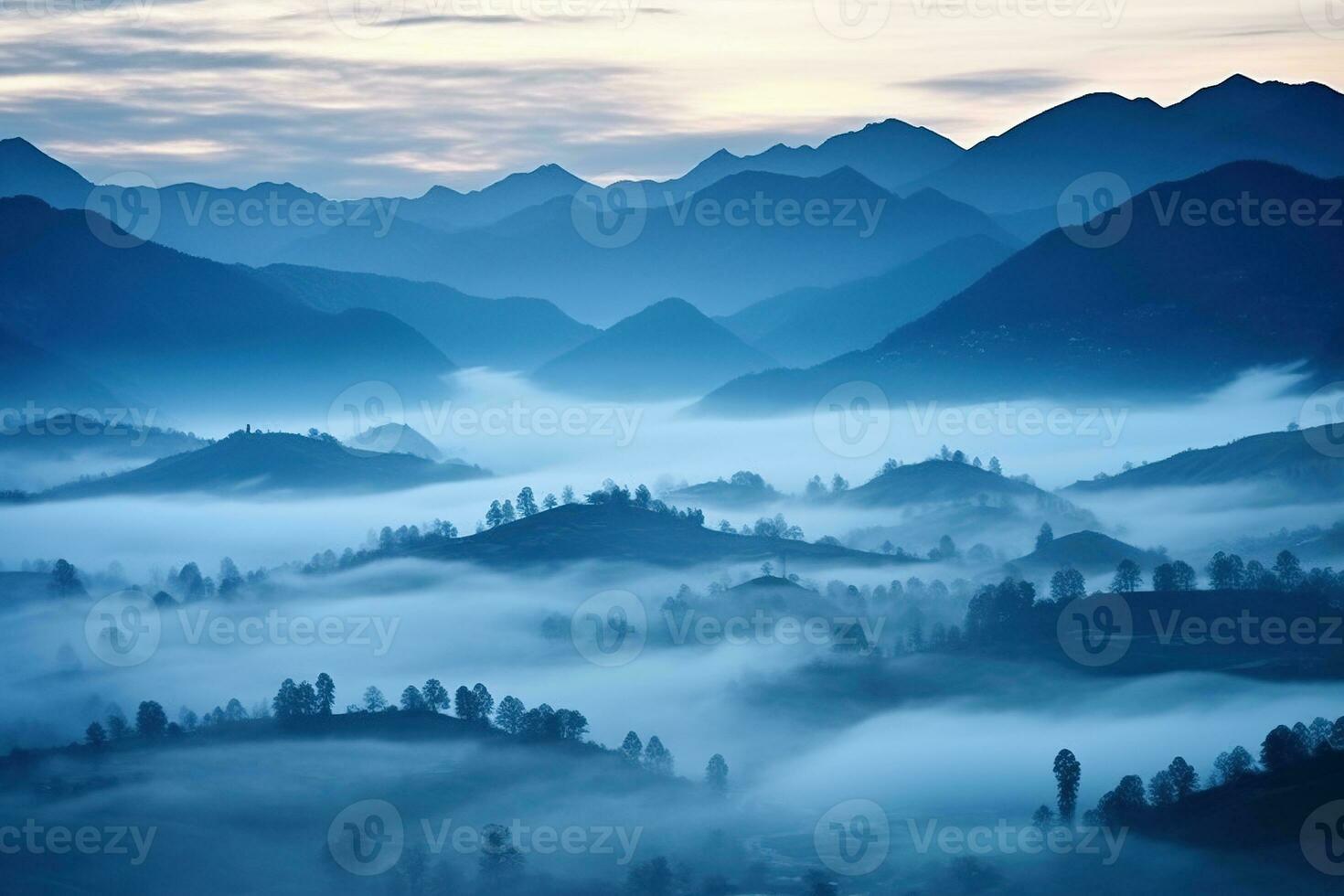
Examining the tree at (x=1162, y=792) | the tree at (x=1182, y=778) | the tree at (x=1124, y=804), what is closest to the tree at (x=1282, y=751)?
the tree at (x=1182, y=778)

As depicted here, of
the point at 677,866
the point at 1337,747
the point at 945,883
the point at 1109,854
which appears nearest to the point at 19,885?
the point at 677,866

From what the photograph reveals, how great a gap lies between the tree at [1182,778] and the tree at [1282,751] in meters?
8.03

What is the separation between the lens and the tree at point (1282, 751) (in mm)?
191875

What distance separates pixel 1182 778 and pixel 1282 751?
10897 millimetres

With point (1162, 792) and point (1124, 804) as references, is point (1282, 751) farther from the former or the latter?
point (1124, 804)

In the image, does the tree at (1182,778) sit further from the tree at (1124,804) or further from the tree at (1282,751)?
the tree at (1282,751)

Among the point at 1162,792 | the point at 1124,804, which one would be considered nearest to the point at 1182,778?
the point at 1162,792

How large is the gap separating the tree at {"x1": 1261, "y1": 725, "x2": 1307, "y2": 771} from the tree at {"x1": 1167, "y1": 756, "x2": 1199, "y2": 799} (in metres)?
8.03

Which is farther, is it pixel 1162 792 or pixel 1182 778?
pixel 1182 778

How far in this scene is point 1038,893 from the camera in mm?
181125

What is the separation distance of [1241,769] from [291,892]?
10314 cm

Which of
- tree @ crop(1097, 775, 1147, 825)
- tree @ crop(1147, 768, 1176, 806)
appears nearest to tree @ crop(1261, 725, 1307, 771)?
tree @ crop(1147, 768, 1176, 806)

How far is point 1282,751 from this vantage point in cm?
19288

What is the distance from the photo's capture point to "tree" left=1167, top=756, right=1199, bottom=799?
19288 cm
